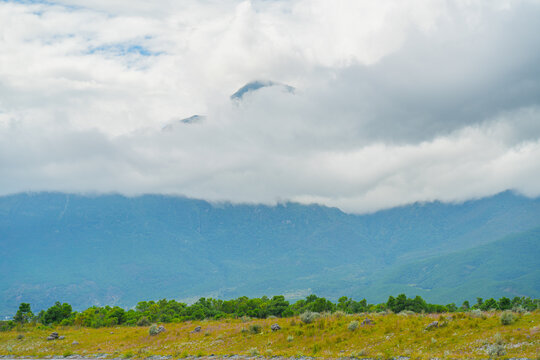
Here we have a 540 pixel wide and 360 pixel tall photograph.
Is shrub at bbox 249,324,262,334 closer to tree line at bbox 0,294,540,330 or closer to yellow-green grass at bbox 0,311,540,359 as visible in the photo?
yellow-green grass at bbox 0,311,540,359

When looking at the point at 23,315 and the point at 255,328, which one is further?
the point at 23,315

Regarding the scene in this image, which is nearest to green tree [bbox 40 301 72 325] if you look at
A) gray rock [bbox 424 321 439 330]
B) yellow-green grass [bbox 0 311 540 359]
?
yellow-green grass [bbox 0 311 540 359]

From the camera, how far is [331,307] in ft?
260

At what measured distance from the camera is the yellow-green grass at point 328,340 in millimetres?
31859

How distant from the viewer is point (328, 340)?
39.6m

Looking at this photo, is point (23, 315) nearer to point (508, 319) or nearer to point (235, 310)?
point (235, 310)

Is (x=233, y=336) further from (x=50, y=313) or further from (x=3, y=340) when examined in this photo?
(x=50, y=313)

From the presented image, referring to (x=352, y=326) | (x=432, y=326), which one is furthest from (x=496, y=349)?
(x=352, y=326)

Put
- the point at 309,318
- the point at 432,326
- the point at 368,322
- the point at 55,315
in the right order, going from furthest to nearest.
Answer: the point at 55,315, the point at 309,318, the point at 368,322, the point at 432,326

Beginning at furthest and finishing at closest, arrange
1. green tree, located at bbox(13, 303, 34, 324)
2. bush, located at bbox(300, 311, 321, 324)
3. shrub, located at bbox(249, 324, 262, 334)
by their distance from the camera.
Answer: green tree, located at bbox(13, 303, 34, 324)
shrub, located at bbox(249, 324, 262, 334)
bush, located at bbox(300, 311, 321, 324)

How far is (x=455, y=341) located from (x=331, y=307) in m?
47.6

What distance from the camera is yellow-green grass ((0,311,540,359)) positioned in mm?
31859

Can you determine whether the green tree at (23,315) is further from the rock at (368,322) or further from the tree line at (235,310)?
the rock at (368,322)

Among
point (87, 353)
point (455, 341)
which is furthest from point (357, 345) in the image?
point (87, 353)
